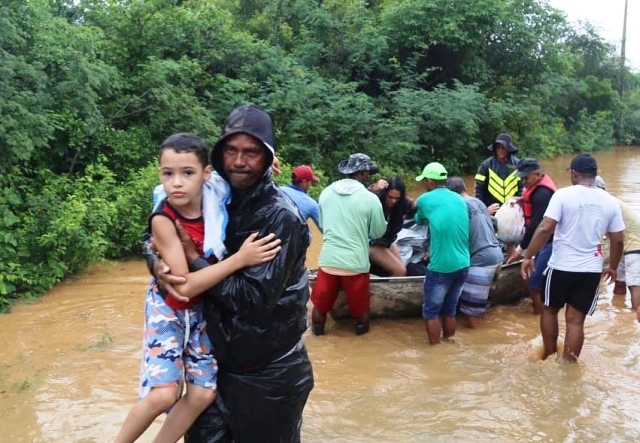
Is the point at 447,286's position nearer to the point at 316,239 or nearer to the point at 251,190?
the point at 251,190

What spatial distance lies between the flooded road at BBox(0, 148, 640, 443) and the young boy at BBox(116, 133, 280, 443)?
181 centimetres

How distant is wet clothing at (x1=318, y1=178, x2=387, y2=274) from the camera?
599cm

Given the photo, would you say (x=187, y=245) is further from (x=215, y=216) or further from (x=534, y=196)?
(x=534, y=196)

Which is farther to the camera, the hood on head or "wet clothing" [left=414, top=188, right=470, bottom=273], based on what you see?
"wet clothing" [left=414, top=188, right=470, bottom=273]

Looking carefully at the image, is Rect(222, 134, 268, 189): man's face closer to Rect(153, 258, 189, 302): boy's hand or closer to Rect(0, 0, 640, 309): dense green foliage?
Rect(153, 258, 189, 302): boy's hand

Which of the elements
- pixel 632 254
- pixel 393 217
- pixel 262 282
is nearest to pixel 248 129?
pixel 262 282

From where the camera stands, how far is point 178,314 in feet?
8.38

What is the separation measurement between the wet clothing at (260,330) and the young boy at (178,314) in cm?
7

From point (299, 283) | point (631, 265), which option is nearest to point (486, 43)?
point (631, 265)

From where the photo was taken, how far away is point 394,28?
19453 millimetres

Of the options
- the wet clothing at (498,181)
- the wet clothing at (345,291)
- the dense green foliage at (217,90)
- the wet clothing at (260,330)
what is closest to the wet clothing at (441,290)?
the wet clothing at (345,291)

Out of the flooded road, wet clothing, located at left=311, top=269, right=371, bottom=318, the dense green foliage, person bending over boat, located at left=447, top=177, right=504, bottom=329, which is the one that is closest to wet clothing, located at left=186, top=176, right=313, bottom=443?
the flooded road

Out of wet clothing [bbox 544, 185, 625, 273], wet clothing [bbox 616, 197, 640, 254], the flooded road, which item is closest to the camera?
the flooded road

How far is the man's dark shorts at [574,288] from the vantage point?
526cm
